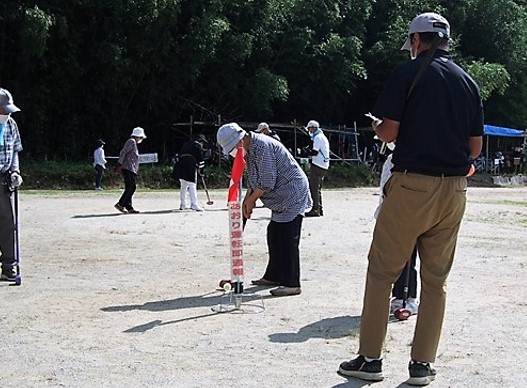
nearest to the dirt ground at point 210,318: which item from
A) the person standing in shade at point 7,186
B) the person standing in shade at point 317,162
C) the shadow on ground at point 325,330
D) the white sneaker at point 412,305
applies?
the shadow on ground at point 325,330

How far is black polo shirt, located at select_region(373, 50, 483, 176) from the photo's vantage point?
506 cm

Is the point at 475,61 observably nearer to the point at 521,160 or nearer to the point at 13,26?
the point at 521,160

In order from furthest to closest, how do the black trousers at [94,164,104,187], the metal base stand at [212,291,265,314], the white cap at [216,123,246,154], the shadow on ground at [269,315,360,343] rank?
the black trousers at [94,164,104,187], the white cap at [216,123,246,154], the metal base stand at [212,291,265,314], the shadow on ground at [269,315,360,343]

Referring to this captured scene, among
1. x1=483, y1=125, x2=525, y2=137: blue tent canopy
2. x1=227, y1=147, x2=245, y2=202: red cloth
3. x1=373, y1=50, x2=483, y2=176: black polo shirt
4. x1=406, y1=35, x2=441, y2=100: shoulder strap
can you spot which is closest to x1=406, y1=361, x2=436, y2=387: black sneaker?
x1=373, y1=50, x2=483, y2=176: black polo shirt

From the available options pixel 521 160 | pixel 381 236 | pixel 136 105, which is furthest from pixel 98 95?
pixel 381 236

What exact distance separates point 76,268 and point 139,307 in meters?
2.49

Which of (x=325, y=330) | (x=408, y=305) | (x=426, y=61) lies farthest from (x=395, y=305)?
(x=426, y=61)

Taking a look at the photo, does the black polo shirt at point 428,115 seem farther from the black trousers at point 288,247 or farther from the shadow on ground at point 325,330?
the black trousers at point 288,247

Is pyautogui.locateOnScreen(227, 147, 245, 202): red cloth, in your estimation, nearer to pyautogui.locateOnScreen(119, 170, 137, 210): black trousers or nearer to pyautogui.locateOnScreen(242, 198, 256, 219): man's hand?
pyautogui.locateOnScreen(242, 198, 256, 219): man's hand

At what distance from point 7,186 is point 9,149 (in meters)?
0.39

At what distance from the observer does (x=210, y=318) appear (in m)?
7.15

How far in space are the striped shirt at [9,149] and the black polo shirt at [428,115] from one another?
4845 millimetres

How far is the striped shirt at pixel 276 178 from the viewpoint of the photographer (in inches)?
317

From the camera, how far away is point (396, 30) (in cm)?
4006
